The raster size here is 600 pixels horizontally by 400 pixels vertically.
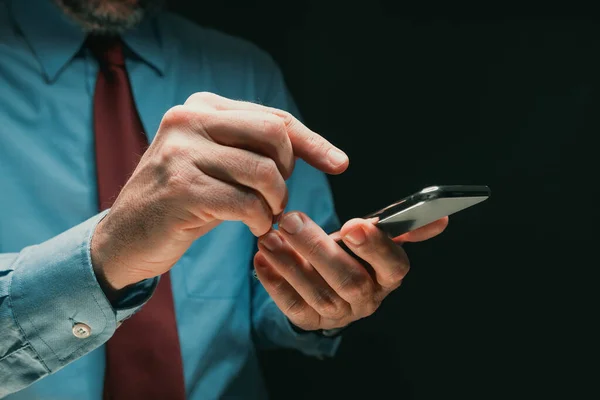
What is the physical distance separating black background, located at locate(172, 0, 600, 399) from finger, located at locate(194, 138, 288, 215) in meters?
0.52

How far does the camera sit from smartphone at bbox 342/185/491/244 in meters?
0.50

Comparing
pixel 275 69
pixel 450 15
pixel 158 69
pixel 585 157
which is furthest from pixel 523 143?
pixel 158 69

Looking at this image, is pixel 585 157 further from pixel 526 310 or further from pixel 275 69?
pixel 275 69

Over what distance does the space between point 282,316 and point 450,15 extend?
57 cm

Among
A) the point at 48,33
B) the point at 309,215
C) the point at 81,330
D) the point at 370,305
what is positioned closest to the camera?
the point at 81,330

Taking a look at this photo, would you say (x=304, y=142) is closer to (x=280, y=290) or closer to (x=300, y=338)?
(x=280, y=290)

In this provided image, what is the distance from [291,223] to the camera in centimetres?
59

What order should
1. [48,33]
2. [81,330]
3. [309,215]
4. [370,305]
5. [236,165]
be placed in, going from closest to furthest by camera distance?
[236,165]
[81,330]
[370,305]
[48,33]
[309,215]

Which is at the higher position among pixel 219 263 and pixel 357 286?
pixel 357 286

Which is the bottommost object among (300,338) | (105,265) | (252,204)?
(300,338)

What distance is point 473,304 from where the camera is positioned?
0.94m

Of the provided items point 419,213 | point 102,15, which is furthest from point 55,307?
point 102,15

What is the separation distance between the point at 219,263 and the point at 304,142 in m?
0.41

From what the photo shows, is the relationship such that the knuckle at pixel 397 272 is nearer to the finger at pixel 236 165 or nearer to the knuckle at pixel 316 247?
the knuckle at pixel 316 247
